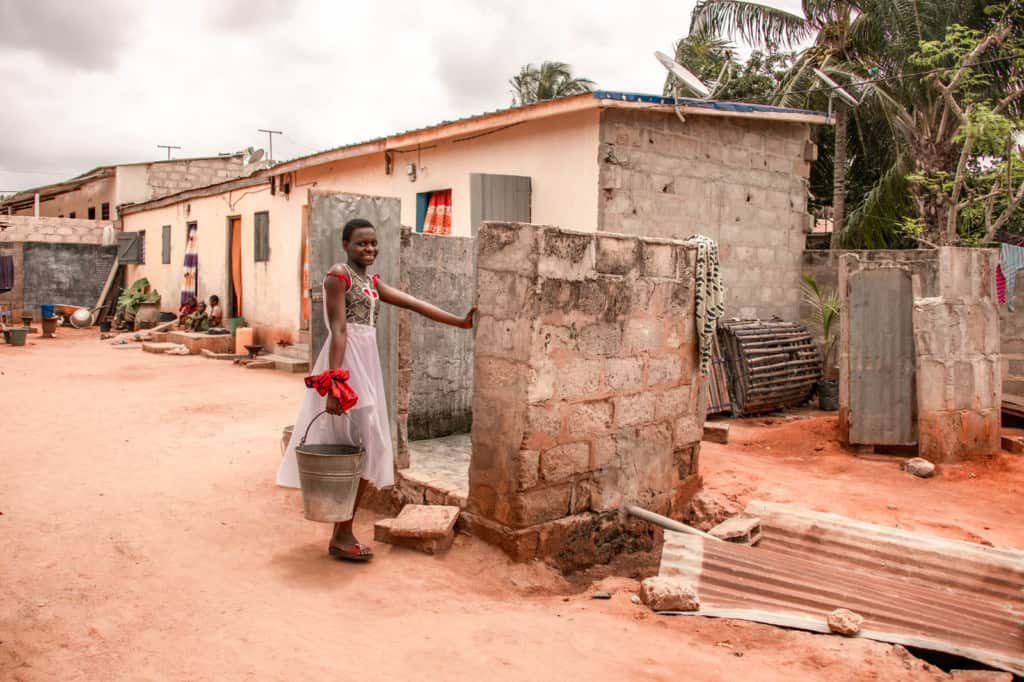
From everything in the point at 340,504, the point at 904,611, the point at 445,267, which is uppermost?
the point at 445,267

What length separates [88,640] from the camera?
3.19 meters

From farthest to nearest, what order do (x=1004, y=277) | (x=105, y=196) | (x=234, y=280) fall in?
1. (x=105, y=196)
2. (x=234, y=280)
3. (x=1004, y=277)

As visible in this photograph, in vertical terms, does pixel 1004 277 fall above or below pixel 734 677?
above

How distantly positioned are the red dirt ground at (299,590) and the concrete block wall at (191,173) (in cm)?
1981

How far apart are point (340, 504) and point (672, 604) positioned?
173cm

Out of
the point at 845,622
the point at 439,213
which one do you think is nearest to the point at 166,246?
the point at 439,213

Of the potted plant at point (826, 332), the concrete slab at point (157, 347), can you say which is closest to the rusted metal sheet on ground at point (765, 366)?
the potted plant at point (826, 332)

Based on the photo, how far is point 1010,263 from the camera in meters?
9.12

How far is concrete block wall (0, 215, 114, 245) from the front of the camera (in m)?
23.0

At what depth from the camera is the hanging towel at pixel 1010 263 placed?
29.6 feet

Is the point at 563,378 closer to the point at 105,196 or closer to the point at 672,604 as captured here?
the point at 672,604

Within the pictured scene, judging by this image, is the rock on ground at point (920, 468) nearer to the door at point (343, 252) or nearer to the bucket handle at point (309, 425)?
the door at point (343, 252)

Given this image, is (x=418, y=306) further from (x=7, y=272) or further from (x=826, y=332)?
(x=7, y=272)

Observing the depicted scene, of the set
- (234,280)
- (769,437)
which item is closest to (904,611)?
(769,437)
